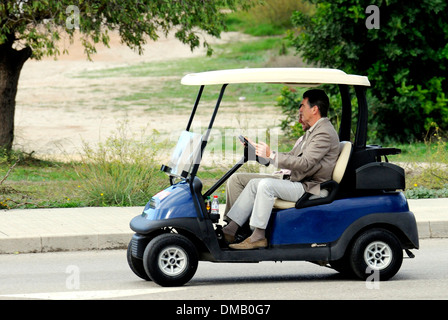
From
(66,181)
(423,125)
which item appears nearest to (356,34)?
(423,125)

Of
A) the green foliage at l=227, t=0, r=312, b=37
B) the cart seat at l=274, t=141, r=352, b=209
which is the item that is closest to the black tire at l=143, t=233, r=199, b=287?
the cart seat at l=274, t=141, r=352, b=209

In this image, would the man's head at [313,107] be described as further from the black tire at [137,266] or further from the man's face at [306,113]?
the black tire at [137,266]

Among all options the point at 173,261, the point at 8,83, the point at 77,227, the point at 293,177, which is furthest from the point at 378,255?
the point at 8,83

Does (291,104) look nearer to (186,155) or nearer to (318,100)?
(318,100)

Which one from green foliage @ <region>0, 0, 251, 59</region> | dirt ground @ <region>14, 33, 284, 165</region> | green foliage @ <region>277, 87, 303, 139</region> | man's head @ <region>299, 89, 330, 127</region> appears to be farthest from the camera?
dirt ground @ <region>14, 33, 284, 165</region>

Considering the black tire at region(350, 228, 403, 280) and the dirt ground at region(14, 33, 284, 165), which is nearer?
the black tire at region(350, 228, 403, 280)

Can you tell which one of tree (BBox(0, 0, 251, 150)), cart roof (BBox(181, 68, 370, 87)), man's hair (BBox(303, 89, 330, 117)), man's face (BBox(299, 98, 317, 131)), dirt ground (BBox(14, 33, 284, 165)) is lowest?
dirt ground (BBox(14, 33, 284, 165))

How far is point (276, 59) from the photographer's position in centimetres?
3769

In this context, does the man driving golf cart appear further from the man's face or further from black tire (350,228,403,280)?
black tire (350,228,403,280)

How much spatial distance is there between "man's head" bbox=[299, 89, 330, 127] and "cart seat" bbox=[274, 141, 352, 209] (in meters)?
0.34

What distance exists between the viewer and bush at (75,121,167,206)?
11.5 m
